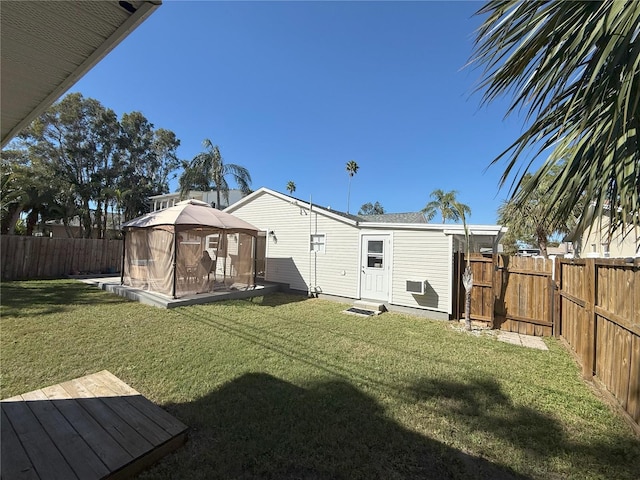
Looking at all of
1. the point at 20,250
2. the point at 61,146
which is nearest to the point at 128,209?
the point at 61,146

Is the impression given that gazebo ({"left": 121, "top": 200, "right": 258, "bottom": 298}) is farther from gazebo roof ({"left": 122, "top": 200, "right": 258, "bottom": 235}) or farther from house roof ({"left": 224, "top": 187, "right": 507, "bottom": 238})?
house roof ({"left": 224, "top": 187, "right": 507, "bottom": 238})

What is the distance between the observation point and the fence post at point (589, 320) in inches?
157

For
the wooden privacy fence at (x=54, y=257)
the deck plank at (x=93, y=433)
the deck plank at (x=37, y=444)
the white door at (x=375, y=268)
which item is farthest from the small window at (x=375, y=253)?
the wooden privacy fence at (x=54, y=257)

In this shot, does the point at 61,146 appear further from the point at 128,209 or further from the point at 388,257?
the point at 388,257

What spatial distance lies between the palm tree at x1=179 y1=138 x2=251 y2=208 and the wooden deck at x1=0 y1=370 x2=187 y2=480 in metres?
16.2

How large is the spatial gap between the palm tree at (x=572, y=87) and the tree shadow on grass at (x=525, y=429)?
2202 mm

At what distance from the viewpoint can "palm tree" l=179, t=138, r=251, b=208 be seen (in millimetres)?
17703

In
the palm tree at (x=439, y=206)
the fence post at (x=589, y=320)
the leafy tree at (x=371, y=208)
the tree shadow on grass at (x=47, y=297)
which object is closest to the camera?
the fence post at (x=589, y=320)

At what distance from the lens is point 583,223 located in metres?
2.05

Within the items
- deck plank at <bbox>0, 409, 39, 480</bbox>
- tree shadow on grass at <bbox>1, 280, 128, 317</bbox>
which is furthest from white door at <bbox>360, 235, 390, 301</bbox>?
deck plank at <bbox>0, 409, 39, 480</bbox>

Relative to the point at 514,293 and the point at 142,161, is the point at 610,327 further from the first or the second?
the point at 142,161

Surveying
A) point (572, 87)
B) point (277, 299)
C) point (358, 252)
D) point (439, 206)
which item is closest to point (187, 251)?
point (277, 299)

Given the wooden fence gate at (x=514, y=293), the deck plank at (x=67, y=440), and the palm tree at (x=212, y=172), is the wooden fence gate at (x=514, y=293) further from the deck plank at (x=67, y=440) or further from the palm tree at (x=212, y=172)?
the palm tree at (x=212, y=172)

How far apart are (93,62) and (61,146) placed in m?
26.8
